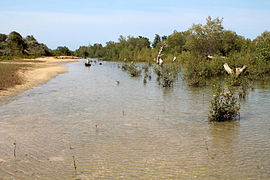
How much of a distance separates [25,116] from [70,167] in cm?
558

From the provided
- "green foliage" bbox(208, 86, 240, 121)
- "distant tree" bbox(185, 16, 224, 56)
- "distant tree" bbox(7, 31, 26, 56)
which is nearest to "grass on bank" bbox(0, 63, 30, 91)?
"green foliage" bbox(208, 86, 240, 121)

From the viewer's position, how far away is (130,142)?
7.68 meters

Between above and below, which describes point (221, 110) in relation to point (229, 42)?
below

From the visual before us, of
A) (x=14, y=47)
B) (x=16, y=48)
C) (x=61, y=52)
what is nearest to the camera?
(x=14, y=47)

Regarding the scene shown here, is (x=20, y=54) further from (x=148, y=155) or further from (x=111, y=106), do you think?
(x=148, y=155)

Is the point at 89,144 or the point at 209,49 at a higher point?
the point at 209,49

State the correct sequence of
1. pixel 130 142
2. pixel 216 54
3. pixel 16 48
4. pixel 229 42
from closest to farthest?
pixel 130 142 → pixel 216 54 → pixel 229 42 → pixel 16 48

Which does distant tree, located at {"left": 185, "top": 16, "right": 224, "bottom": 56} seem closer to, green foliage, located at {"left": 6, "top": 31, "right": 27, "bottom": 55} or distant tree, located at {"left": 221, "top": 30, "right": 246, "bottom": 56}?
distant tree, located at {"left": 221, "top": 30, "right": 246, "bottom": 56}

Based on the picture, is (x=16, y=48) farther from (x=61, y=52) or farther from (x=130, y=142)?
(x=130, y=142)

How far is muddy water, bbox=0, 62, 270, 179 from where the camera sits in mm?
5770

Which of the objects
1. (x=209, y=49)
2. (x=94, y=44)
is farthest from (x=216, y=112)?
(x=94, y=44)

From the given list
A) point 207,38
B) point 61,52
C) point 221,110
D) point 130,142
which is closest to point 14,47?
point 61,52

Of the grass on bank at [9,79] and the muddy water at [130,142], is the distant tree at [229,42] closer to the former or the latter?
the grass on bank at [9,79]

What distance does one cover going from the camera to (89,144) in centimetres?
754
